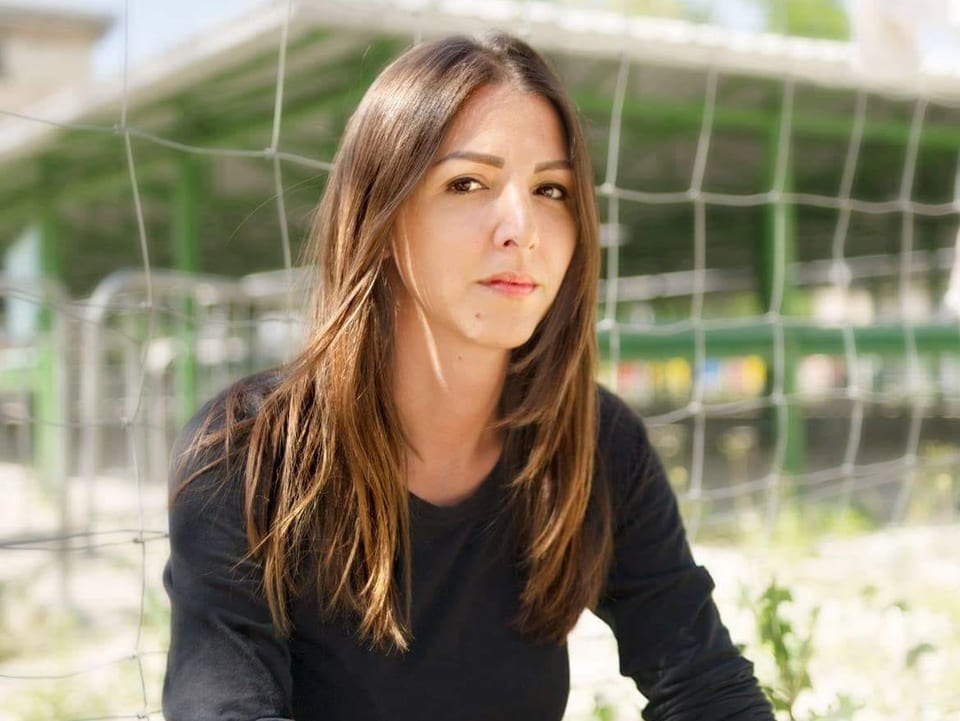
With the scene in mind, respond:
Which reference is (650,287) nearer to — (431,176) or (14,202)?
(14,202)

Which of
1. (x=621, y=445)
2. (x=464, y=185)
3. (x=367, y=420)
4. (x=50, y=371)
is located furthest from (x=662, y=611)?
(x=50, y=371)

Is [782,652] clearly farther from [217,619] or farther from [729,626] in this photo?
[217,619]

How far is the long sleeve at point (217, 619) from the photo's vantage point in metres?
0.87

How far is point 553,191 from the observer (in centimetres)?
102

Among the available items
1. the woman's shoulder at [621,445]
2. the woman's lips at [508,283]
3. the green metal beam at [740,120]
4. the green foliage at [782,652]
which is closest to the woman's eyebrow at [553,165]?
the woman's lips at [508,283]

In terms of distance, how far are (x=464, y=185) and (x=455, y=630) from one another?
0.43 meters

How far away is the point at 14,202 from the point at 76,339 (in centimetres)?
514

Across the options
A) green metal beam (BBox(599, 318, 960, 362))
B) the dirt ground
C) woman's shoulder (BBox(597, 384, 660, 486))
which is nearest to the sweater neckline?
woman's shoulder (BBox(597, 384, 660, 486))

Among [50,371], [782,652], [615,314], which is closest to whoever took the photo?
[782,652]

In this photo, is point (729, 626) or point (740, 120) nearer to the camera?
point (729, 626)

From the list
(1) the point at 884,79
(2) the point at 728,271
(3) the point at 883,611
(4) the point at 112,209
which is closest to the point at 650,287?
(2) the point at 728,271

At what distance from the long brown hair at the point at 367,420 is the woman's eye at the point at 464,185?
0.04 meters

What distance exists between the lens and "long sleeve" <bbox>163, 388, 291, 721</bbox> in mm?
868

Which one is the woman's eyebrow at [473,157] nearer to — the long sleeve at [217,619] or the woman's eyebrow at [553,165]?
the woman's eyebrow at [553,165]
